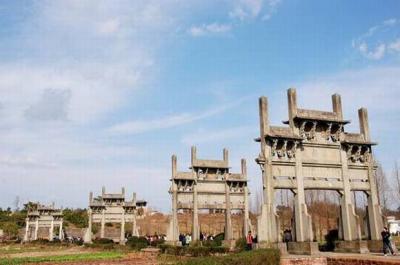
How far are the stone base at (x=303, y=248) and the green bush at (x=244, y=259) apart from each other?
425cm

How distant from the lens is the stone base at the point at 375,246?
19397 millimetres

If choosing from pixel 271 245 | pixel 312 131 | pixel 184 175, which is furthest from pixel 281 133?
pixel 184 175

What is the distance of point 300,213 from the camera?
60.9ft

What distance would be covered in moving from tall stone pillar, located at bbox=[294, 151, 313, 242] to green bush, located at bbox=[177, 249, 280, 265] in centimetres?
473

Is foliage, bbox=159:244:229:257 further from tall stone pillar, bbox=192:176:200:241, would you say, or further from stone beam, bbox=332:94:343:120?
stone beam, bbox=332:94:343:120

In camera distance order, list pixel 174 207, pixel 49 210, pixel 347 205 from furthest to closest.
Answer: pixel 49 210 < pixel 174 207 < pixel 347 205

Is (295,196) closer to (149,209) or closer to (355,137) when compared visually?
(355,137)

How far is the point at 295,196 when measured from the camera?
19078mm

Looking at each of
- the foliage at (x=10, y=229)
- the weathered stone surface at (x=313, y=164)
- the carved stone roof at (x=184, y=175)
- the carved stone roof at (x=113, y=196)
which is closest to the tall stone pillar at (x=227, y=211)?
the carved stone roof at (x=184, y=175)

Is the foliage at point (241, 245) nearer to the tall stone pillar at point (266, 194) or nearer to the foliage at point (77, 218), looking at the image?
the tall stone pillar at point (266, 194)

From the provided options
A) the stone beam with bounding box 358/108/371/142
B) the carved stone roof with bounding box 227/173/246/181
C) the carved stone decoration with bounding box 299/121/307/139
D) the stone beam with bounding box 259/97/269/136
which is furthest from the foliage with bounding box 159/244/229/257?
the carved stone roof with bounding box 227/173/246/181

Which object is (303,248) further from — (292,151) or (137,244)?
(137,244)

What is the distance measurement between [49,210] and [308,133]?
46.4m

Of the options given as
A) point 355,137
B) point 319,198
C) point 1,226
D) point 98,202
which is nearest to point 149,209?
point 1,226
